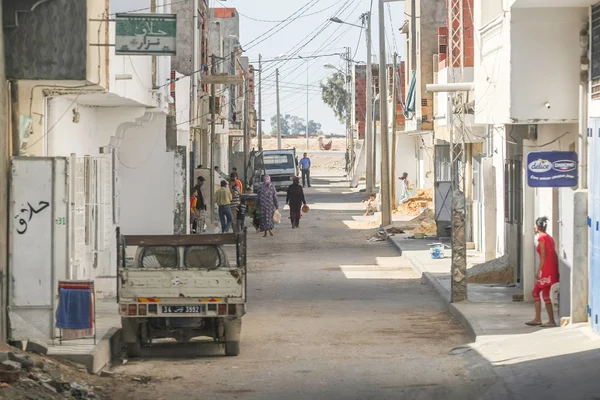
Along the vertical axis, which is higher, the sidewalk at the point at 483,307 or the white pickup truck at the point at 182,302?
the white pickup truck at the point at 182,302

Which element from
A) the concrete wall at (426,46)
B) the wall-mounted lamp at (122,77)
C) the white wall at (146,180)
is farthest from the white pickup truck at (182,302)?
the concrete wall at (426,46)

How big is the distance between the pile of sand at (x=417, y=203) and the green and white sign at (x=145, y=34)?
30790mm

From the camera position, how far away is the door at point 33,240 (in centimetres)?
1495

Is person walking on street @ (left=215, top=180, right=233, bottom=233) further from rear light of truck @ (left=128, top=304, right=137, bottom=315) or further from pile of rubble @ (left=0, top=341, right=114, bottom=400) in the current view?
pile of rubble @ (left=0, top=341, right=114, bottom=400)

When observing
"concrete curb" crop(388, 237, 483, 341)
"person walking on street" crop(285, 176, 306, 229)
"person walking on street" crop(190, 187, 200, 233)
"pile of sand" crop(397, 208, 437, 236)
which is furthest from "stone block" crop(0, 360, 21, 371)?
"person walking on street" crop(285, 176, 306, 229)

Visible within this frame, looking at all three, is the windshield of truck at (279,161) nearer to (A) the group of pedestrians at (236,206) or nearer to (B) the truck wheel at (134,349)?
(A) the group of pedestrians at (236,206)

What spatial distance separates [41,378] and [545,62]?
8.48 metres

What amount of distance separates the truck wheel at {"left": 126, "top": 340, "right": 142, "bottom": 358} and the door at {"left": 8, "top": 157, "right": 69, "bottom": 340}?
131cm

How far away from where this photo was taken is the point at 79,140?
20391 mm

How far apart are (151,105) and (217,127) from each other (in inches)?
1278

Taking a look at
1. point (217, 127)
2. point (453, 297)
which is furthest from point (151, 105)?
point (217, 127)

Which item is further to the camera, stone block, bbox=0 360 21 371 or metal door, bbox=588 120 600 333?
→ metal door, bbox=588 120 600 333

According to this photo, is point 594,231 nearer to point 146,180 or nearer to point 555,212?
point 555,212

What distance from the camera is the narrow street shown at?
13.3 m
